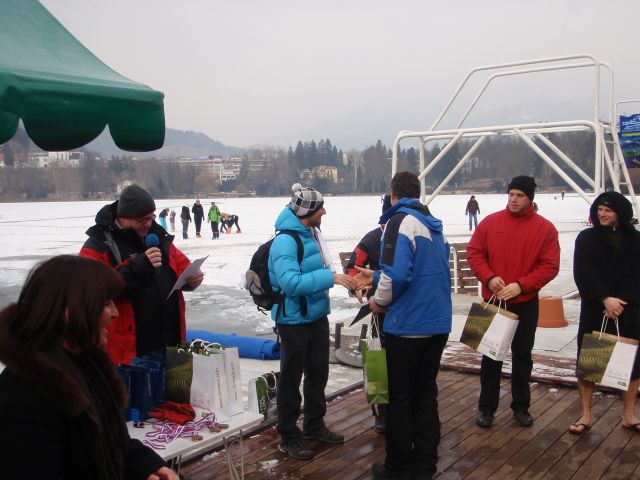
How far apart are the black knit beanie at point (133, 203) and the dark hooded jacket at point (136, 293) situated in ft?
0.28

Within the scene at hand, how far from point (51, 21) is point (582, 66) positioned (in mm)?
6388

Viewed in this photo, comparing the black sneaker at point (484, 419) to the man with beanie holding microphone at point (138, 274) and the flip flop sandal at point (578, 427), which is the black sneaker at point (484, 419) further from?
the man with beanie holding microphone at point (138, 274)

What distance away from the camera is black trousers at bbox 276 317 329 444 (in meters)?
4.14

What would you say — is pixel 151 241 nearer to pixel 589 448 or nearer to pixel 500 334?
pixel 500 334

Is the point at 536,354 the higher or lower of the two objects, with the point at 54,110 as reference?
lower

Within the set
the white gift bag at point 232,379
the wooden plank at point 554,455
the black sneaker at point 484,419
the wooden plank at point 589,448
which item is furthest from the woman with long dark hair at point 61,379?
the black sneaker at point 484,419

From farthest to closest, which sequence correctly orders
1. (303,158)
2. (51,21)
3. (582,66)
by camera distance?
(303,158) < (582,66) < (51,21)

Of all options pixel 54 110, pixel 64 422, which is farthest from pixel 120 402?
pixel 54 110

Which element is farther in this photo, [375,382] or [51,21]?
[375,382]

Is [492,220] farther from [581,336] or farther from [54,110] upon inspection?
[54,110]

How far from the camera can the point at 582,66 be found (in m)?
7.64

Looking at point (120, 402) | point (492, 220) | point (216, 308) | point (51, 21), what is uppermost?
point (51, 21)

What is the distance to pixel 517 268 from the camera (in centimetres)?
455

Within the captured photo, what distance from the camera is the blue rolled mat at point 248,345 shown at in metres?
7.09
